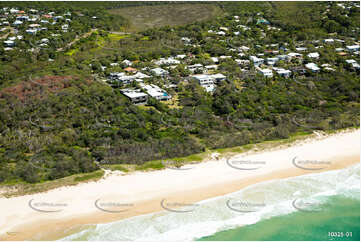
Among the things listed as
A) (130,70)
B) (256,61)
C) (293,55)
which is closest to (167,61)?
(130,70)

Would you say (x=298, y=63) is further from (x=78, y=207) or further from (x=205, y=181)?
(x=78, y=207)

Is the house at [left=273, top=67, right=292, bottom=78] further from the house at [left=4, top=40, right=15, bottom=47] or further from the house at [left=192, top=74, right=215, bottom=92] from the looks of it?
the house at [left=4, top=40, right=15, bottom=47]

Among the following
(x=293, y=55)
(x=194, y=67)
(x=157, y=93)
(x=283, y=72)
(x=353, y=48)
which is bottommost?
(x=157, y=93)

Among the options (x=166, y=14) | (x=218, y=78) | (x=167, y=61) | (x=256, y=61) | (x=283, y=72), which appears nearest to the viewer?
(x=218, y=78)

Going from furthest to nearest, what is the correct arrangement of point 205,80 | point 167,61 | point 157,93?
point 167,61 < point 205,80 < point 157,93

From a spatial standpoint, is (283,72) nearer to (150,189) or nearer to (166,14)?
(150,189)

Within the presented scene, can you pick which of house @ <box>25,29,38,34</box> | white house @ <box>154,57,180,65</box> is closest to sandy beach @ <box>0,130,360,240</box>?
white house @ <box>154,57,180,65</box>

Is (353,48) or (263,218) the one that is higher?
(353,48)
